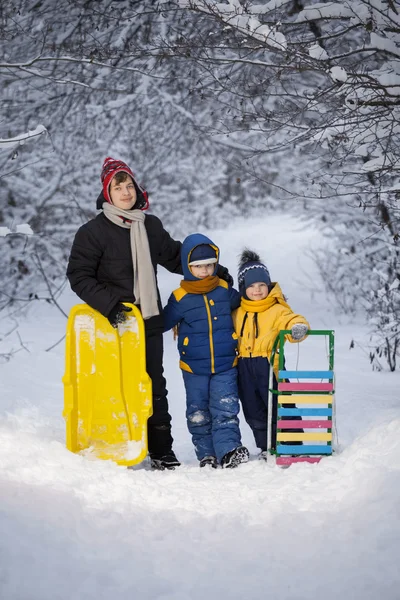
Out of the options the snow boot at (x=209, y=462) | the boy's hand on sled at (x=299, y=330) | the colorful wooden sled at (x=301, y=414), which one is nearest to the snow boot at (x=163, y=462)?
the snow boot at (x=209, y=462)

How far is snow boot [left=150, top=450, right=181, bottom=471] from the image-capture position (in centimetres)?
428

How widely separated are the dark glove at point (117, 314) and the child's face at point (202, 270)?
19.0 inches

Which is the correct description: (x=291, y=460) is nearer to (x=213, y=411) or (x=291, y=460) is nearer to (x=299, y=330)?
(x=213, y=411)

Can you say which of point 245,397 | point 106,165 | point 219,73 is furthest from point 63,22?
point 245,397

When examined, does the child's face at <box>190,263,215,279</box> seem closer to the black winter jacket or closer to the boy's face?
the black winter jacket

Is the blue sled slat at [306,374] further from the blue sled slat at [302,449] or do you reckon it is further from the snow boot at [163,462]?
the snow boot at [163,462]

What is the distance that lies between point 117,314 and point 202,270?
61cm

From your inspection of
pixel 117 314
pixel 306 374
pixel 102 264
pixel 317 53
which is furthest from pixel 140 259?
pixel 317 53

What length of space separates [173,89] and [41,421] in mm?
6183

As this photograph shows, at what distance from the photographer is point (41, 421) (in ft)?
17.0

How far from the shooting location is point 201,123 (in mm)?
10180

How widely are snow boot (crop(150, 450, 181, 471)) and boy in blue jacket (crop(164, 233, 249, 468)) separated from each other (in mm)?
174

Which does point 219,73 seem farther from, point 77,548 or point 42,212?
point 77,548

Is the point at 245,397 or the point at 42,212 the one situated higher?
the point at 42,212
